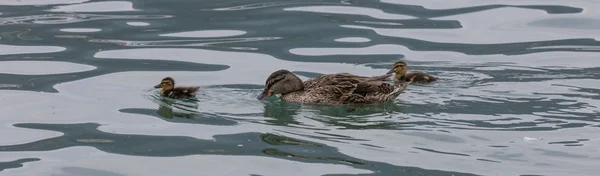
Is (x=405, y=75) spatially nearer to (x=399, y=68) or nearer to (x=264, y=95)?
(x=399, y=68)

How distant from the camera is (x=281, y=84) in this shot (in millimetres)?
13000

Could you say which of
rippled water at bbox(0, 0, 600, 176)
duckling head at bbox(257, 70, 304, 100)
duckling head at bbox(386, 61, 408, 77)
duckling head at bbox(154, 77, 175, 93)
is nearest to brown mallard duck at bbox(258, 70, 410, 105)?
duckling head at bbox(257, 70, 304, 100)

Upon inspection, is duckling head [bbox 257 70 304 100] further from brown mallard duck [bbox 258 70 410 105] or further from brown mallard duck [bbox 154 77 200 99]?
brown mallard duck [bbox 154 77 200 99]

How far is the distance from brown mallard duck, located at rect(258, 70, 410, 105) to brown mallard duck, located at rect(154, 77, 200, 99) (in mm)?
659

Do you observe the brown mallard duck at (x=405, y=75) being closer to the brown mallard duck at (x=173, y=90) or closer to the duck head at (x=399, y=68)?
the duck head at (x=399, y=68)

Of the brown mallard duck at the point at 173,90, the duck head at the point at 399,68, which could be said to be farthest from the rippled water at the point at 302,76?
the duck head at the point at 399,68

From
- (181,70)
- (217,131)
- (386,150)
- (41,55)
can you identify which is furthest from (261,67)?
(386,150)

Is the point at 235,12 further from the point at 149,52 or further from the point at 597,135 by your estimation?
the point at 597,135

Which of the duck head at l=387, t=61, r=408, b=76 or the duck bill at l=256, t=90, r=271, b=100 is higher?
the duck head at l=387, t=61, r=408, b=76

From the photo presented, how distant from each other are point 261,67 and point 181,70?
88 centimetres

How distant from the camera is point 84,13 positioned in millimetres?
18062

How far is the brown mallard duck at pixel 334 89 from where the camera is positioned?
42.2ft

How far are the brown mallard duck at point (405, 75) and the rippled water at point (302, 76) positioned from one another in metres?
0.18

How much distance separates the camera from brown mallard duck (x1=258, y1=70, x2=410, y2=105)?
12.9 meters
